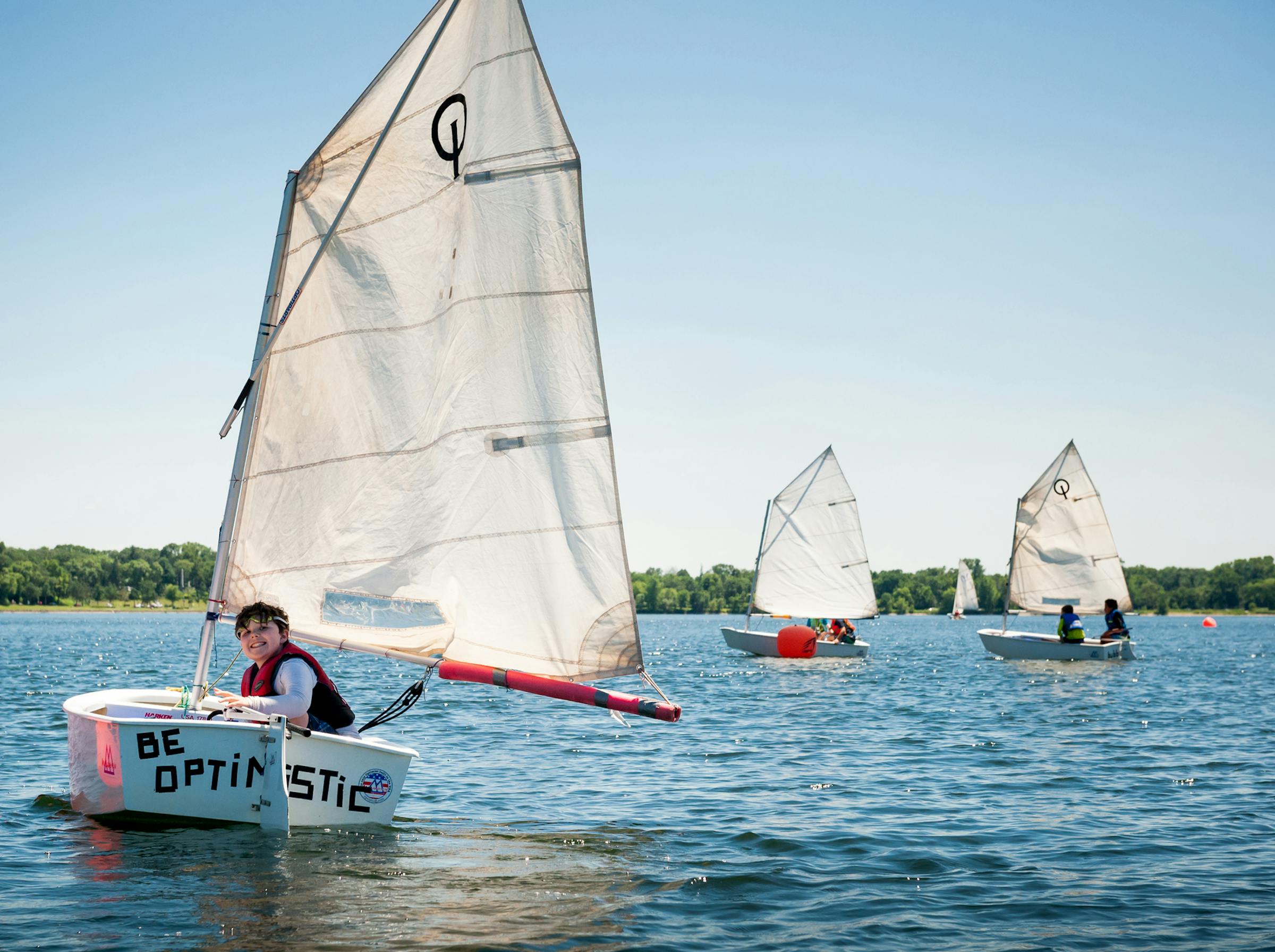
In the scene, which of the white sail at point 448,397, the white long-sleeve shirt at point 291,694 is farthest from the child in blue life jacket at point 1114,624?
the white long-sleeve shirt at point 291,694

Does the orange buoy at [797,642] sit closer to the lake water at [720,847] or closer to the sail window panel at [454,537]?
the lake water at [720,847]

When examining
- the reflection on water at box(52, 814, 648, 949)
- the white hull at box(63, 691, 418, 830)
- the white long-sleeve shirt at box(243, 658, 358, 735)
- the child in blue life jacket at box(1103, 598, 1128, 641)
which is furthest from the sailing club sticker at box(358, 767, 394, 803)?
the child in blue life jacket at box(1103, 598, 1128, 641)

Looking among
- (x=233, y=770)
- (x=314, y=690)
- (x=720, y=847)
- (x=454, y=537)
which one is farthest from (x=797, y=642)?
(x=233, y=770)

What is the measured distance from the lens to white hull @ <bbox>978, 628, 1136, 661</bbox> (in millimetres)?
46906

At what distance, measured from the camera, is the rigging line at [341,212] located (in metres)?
10.7

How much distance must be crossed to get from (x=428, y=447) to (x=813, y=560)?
44.3 m

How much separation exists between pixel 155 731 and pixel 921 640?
81.5 meters

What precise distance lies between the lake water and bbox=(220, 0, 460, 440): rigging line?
173 inches

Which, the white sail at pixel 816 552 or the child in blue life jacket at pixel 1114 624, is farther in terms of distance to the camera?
the white sail at pixel 816 552

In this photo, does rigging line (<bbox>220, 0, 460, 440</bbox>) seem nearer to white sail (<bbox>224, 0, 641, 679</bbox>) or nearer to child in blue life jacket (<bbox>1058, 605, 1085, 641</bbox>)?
white sail (<bbox>224, 0, 641, 679</bbox>)

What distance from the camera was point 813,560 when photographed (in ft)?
178

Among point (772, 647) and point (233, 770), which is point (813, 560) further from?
point (233, 770)

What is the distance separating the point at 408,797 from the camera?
48.7 feet

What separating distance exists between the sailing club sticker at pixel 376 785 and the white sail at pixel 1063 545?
149ft
